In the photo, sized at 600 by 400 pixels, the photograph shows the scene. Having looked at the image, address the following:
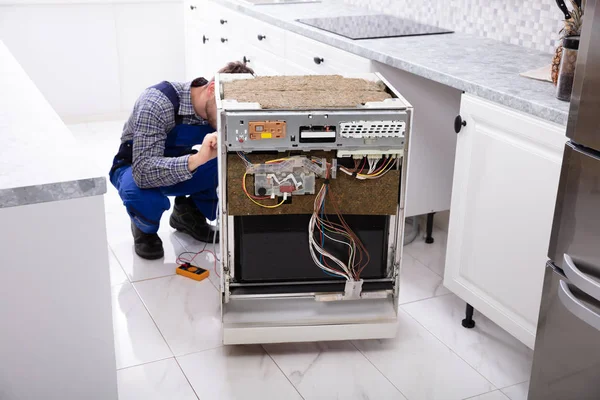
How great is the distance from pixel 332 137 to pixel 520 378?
962 mm

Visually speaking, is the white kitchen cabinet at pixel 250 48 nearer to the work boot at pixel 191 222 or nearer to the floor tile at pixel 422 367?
the work boot at pixel 191 222

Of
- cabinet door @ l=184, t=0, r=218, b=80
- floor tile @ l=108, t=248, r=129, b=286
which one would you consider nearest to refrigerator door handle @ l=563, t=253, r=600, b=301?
floor tile @ l=108, t=248, r=129, b=286

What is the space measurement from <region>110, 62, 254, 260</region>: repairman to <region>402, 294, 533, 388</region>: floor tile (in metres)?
0.88

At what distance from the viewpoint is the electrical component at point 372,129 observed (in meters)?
1.93

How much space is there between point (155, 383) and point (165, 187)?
952 mm

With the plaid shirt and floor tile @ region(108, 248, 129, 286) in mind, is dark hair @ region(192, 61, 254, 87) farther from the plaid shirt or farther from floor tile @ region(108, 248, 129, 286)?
floor tile @ region(108, 248, 129, 286)

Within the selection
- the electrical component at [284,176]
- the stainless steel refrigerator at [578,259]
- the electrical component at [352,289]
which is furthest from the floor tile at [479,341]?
the electrical component at [284,176]

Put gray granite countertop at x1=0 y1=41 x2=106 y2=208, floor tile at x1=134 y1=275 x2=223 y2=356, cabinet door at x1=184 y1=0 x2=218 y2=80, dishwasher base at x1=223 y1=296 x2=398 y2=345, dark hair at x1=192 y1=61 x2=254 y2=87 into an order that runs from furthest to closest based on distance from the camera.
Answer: cabinet door at x1=184 y1=0 x2=218 y2=80
dark hair at x1=192 y1=61 x2=254 y2=87
floor tile at x1=134 y1=275 x2=223 y2=356
dishwasher base at x1=223 y1=296 x2=398 y2=345
gray granite countertop at x1=0 y1=41 x2=106 y2=208

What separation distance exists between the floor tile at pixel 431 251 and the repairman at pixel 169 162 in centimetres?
86

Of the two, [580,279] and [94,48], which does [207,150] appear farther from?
[94,48]

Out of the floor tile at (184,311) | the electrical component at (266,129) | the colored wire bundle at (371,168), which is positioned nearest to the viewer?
the electrical component at (266,129)

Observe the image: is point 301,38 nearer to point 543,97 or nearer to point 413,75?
point 413,75

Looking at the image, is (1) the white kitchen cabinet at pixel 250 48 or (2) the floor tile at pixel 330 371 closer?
(2) the floor tile at pixel 330 371

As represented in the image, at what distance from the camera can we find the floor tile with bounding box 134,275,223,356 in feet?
7.51
